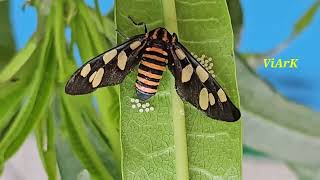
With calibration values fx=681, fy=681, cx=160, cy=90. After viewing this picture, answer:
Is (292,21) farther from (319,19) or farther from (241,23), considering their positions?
(241,23)

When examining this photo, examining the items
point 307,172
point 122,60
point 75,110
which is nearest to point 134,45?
point 122,60

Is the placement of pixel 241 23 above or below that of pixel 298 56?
above

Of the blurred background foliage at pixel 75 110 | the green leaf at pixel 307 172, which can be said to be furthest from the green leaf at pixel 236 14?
the green leaf at pixel 307 172

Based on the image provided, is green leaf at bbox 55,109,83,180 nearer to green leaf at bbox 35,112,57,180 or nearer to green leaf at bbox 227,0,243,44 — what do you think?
green leaf at bbox 35,112,57,180

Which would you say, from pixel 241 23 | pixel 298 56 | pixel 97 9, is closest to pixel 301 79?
pixel 298 56

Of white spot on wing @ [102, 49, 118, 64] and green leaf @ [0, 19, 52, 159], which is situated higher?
white spot on wing @ [102, 49, 118, 64]

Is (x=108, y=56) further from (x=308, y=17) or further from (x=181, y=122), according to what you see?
(x=308, y=17)

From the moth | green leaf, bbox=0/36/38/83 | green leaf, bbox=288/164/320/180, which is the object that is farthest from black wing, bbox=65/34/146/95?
green leaf, bbox=288/164/320/180
